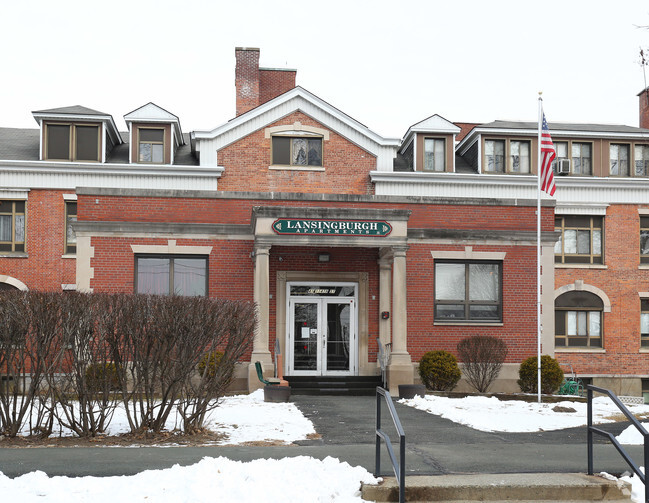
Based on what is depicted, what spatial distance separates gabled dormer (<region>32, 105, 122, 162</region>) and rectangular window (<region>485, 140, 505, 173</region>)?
15.4 meters

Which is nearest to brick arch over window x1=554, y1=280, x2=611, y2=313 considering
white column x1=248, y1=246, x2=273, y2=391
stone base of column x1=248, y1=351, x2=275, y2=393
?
white column x1=248, y1=246, x2=273, y2=391

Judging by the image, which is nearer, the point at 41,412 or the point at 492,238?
the point at 41,412

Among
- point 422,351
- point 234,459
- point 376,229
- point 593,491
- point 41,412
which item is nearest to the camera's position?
point 593,491

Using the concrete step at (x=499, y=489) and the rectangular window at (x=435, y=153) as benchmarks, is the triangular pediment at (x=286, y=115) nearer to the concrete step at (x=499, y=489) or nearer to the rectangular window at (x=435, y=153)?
the rectangular window at (x=435, y=153)

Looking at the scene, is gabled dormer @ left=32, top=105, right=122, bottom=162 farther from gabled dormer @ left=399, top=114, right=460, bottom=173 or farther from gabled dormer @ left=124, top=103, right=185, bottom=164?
gabled dormer @ left=399, top=114, right=460, bottom=173

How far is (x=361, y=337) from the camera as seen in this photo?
21.9 m

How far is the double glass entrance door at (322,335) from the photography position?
21.9m

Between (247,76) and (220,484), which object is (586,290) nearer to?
(247,76)

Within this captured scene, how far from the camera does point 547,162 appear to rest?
19516 mm

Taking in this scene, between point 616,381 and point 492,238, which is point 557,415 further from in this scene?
point 616,381

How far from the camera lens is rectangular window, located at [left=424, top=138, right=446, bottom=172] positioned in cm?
3064

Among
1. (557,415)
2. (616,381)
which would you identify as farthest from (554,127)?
(557,415)

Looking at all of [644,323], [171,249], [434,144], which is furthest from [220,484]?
[644,323]

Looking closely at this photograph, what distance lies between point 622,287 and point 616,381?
13.2ft
